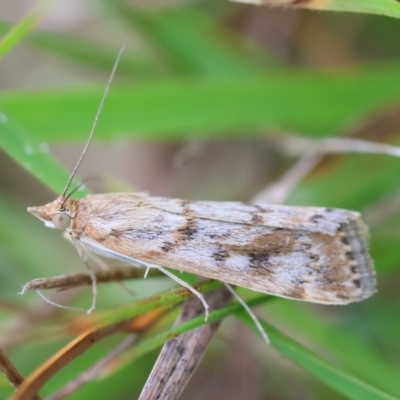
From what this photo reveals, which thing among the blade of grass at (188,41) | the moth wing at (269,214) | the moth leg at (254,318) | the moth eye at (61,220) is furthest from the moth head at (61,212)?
the blade of grass at (188,41)

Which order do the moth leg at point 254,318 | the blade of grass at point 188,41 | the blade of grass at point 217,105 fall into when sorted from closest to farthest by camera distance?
the moth leg at point 254,318, the blade of grass at point 217,105, the blade of grass at point 188,41

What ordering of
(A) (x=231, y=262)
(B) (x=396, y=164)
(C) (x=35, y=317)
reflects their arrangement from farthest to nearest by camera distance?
(B) (x=396, y=164)
(C) (x=35, y=317)
(A) (x=231, y=262)

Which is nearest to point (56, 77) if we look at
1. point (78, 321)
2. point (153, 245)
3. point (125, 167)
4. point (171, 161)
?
point (125, 167)

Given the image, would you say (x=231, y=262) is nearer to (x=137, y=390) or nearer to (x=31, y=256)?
(x=137, y=390)

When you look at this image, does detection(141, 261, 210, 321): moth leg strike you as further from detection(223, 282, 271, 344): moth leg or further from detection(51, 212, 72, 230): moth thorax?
detection(51, 212, 72, 230): moth thorax

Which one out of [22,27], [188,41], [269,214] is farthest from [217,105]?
[22,27]

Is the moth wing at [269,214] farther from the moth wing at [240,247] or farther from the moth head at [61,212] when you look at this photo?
the moth head at [61,212]
